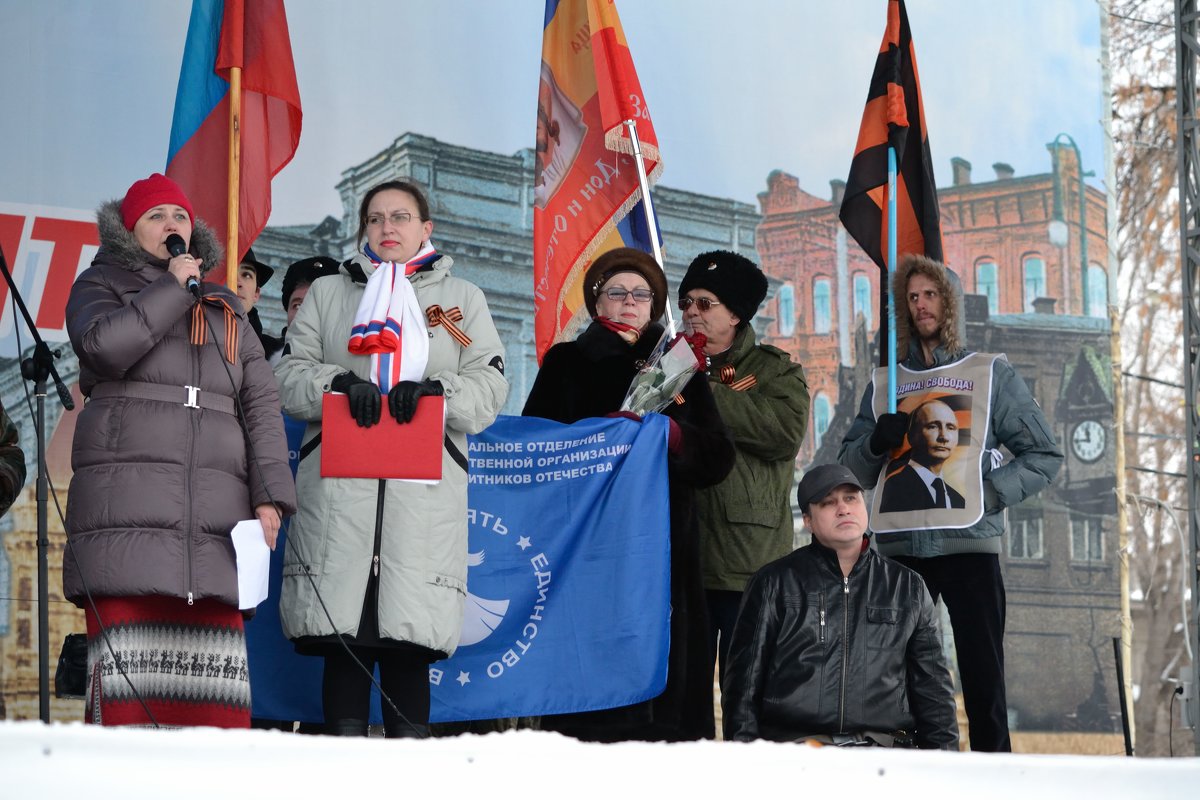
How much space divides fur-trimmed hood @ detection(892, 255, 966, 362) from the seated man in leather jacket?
107 cm

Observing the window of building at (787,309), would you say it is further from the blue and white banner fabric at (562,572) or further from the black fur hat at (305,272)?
the blue and white banner fabric at (562,572)

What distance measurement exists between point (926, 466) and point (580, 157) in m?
1.74

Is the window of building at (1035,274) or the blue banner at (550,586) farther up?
the window of building at (1035,274)

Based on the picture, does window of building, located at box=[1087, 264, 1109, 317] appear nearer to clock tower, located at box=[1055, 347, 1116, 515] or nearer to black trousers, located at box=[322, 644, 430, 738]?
clock tower, located at box=[1055, 347, 1116, 515]

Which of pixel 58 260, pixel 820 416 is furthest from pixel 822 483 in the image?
pixel 820 416

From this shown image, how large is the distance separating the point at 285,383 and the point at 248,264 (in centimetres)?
126

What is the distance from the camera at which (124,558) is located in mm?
3266

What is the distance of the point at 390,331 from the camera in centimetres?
374

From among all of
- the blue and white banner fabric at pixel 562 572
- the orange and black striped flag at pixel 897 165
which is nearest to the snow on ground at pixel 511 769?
the blue and white banner fabric at pixel 562 572

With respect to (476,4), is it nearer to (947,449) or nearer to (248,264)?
(248,264)

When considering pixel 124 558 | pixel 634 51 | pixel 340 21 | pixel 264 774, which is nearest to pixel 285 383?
pixel 124 558

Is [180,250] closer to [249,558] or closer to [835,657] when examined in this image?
[249,558]

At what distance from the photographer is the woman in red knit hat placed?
329cm

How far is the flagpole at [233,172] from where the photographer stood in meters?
4.06
